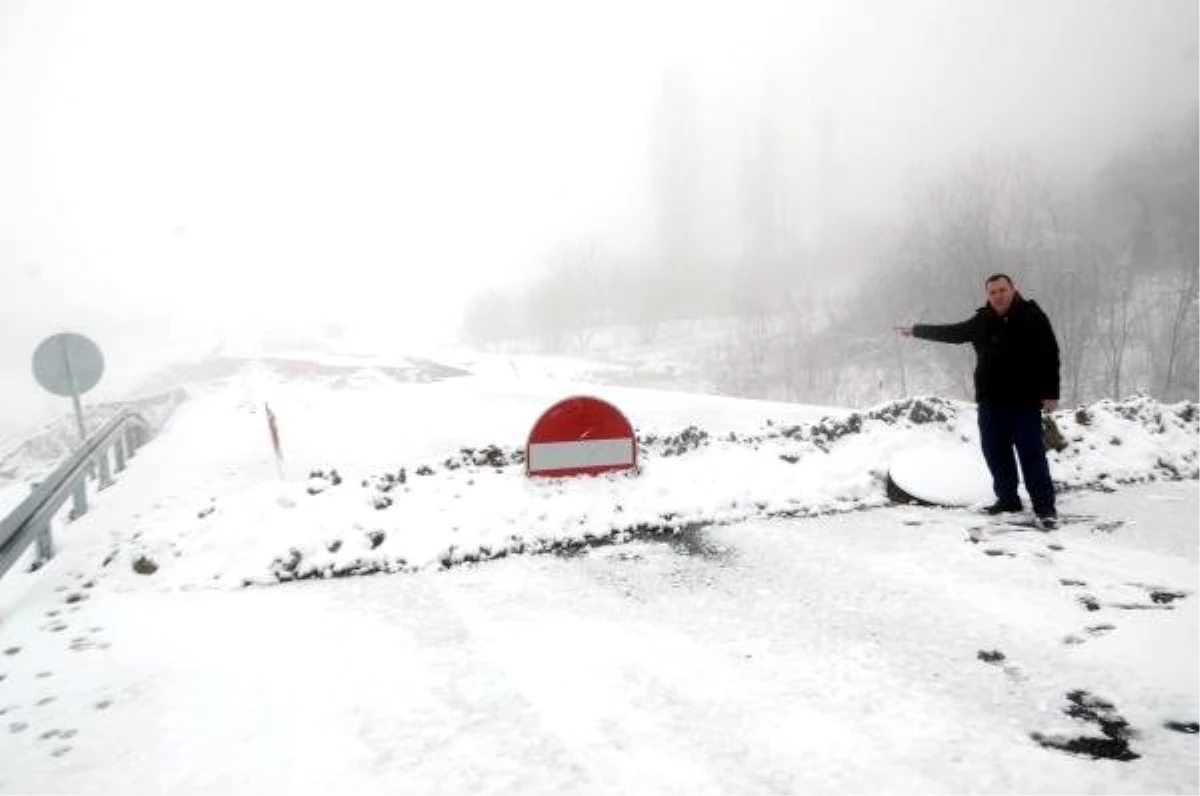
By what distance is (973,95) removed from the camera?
94.8m

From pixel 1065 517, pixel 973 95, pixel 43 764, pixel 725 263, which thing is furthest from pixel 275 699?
pixel 973 95

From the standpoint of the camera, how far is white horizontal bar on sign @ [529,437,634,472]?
6.88 meters

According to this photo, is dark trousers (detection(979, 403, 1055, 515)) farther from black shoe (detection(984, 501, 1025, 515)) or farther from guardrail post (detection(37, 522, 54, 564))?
guardrail post (detection(37, 522, 54, 564))

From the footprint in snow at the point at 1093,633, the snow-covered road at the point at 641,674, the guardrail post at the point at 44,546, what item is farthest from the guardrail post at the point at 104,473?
the footprint in snow at the point at 1093,633

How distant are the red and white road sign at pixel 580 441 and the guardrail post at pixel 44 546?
4480mm

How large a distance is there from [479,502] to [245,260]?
214m

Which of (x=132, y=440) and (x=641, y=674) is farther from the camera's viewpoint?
(x=132, y=440)

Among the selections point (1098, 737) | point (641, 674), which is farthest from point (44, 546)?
point (1098, 737)

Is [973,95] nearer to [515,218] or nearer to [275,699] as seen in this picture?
[515,218]

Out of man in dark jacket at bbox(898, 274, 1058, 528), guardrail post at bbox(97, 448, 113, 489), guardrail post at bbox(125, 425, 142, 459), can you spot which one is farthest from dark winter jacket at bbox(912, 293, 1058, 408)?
guardrail post at bbox(125, 425, 142, 459)

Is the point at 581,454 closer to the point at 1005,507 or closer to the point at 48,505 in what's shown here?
the point at 1005,507

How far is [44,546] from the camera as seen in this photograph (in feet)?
21.2

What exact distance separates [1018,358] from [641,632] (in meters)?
3.99

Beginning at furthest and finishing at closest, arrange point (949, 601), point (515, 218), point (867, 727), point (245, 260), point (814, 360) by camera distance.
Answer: point (245, 260), point (515, 218), point (814, 360), point (949, 601), point (867, 727)
